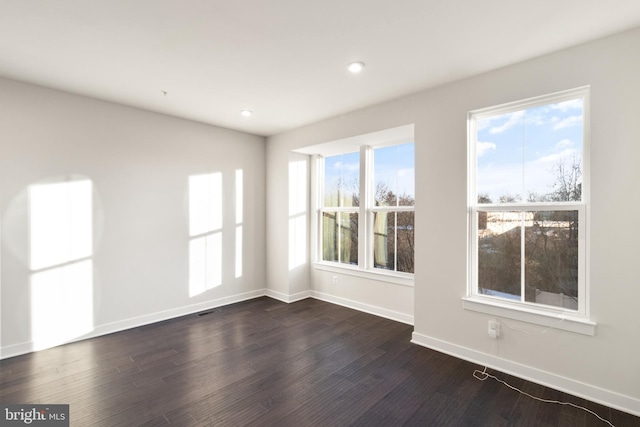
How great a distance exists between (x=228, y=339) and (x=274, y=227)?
207cm

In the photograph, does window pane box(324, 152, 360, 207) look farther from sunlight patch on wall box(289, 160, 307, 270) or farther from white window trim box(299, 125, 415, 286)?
sunlight patch on wall box(289, 160, 307, 270)

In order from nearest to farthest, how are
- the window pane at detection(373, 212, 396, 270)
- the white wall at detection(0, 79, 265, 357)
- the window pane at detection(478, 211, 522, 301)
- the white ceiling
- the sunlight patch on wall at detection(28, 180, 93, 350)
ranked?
1. the white ceiling
2. the window pane at detection(478, 211, 522, 301)
3. the white wall at detection(0, 79, 265, 357)
4. the sunlight patch on wall at detection(28, 180, 93, 350)
5. the window pane at detection(373, 212, 396, 270)

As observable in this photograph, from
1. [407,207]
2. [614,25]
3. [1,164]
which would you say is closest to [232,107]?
[1,164]

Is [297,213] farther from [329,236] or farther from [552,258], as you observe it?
[552,258]

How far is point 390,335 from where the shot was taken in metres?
3.43

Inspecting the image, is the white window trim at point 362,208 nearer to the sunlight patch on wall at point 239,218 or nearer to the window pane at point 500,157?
the window pane at point 500,157

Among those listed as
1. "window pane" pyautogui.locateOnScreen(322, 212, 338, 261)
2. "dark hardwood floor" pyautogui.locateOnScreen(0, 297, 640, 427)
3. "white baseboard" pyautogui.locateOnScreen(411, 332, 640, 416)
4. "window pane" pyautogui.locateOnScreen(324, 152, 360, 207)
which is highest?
"window pane" pyautogui.locateOnScreen(324, 152, 360, 207)

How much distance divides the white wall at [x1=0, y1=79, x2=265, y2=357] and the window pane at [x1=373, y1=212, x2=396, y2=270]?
6.79 ft

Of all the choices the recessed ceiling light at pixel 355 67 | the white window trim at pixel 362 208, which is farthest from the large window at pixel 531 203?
the recessed ceiling light at pixel 355 67

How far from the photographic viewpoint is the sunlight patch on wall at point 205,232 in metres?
4.22

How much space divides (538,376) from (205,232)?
13.3 feet

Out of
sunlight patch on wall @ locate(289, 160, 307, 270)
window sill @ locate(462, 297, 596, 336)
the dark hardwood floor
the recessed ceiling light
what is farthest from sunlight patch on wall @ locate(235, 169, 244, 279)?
window sill @ locate(462, 297, 596, 336)

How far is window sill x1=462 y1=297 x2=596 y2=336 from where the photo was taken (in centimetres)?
229

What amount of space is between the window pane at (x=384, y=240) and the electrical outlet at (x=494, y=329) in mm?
1569
